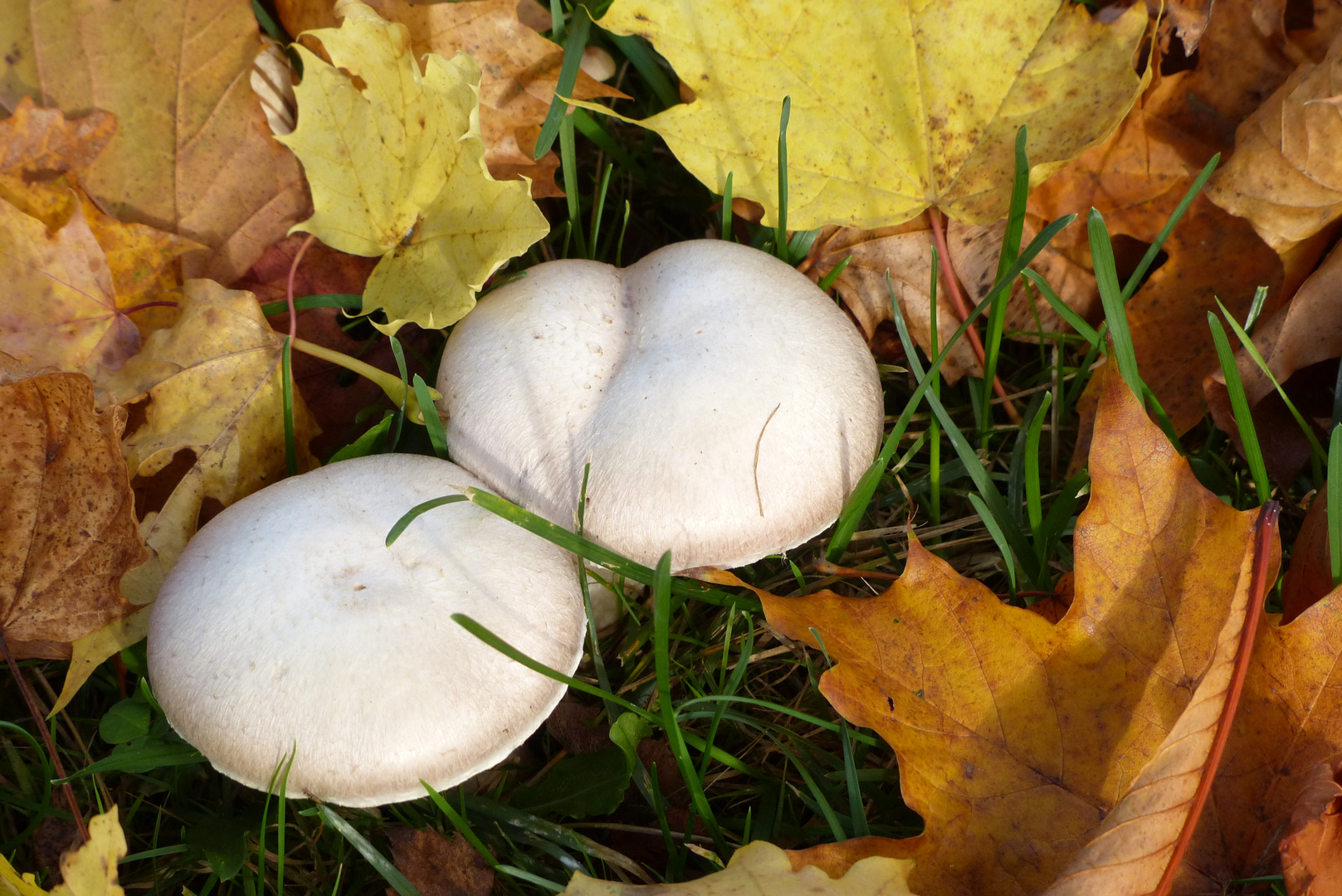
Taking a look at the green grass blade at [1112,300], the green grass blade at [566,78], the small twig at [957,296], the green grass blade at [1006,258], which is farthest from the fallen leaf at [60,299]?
the green grass blade at [1112,300]

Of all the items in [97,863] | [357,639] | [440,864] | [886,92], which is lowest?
[440,864]

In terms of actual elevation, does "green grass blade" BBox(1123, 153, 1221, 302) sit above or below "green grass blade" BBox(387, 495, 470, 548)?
above

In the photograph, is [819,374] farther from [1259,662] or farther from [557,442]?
[1259,662]

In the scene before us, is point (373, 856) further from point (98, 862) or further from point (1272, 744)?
point (1272, 744)

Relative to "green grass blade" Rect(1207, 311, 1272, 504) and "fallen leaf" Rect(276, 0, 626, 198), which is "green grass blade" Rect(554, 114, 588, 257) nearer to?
"fallen leaf" Rect(276, 0, 626, 198)

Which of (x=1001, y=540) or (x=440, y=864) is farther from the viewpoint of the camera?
(x=1001, y=540)

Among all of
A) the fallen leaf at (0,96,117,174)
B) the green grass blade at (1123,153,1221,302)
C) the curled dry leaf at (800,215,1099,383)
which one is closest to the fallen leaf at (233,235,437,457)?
the fallen leaf at (0,96,117,174)

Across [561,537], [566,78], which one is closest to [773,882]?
[561,537]

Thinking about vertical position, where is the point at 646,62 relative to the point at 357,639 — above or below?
above
